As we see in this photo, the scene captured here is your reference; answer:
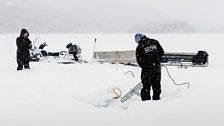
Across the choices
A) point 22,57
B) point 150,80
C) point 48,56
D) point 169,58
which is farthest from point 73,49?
point 150,80

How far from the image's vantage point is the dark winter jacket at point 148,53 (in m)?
8.88

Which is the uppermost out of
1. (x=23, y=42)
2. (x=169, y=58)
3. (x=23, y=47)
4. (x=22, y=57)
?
(x=23, y=42)

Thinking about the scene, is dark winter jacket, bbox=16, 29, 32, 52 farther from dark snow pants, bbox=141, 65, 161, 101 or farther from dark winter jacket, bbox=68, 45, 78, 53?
dark snow pants, bbox=141, 65, 161, 101

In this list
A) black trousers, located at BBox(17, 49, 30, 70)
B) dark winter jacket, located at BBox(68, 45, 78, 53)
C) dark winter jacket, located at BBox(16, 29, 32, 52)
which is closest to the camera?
dark winter jacket, located at BBox(16, 29, 32, 52)

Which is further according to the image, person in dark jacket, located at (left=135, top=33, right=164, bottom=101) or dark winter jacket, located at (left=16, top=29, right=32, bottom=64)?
dark winter jacket, located at (left=16, top=29, right=32, bottom=64)

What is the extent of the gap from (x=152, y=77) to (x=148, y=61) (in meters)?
0.36

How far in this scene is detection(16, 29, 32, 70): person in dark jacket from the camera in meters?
14.0

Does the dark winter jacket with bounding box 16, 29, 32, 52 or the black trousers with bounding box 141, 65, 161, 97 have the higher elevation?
the dark winter jacket with bounding box 16, 29, 32, 52

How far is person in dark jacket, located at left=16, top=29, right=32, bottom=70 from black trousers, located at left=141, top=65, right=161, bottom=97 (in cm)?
601

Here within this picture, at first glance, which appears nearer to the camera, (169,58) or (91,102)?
(91,102)

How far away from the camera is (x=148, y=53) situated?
29.2 ft

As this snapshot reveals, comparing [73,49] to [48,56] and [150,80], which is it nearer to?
[48,56]

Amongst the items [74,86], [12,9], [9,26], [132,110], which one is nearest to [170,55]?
[74,86]

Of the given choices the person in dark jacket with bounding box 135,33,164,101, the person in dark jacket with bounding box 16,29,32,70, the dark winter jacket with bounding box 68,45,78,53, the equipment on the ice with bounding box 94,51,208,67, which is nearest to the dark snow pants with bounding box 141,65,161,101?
the person in dark jacket with bounding box 135,33,164,101
